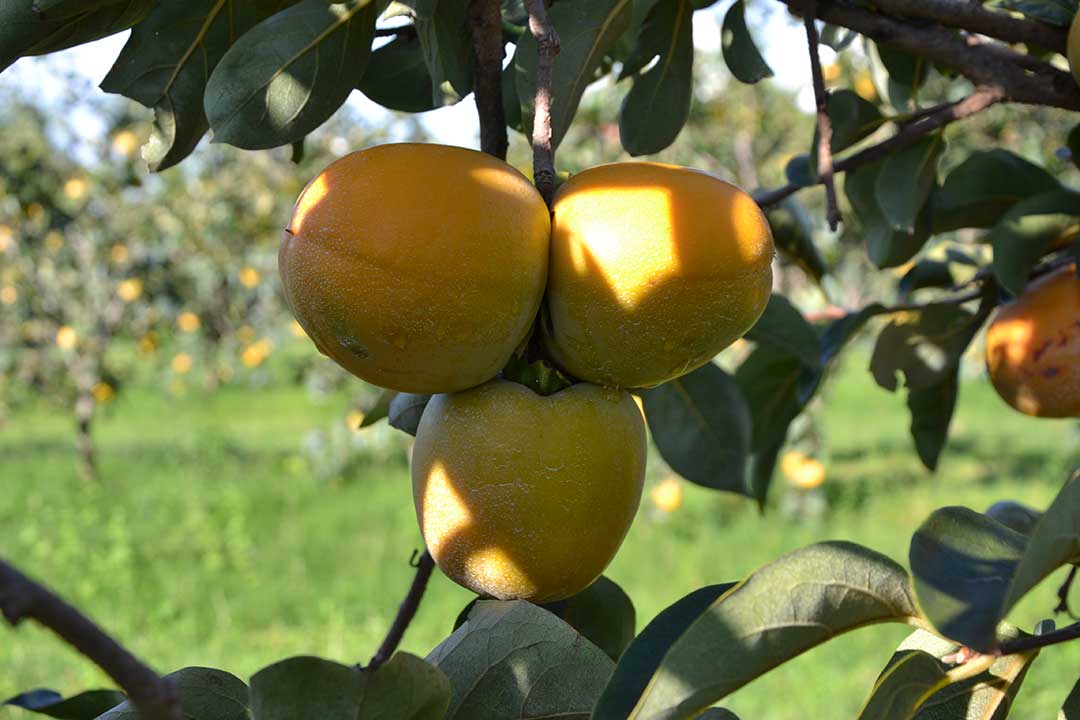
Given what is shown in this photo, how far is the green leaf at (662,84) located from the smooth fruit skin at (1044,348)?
534 mm

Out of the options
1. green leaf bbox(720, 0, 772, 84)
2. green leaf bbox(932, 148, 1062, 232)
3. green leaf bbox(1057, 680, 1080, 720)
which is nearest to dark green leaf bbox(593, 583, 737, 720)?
green leaf bbox(1057, 680, 1080, 720)

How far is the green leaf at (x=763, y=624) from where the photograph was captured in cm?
58

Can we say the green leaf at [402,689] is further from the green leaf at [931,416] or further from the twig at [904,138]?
the green leaf at [931,416]

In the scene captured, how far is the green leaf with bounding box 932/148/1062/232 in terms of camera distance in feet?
4.66

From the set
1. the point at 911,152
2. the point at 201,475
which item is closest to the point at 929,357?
the point at 911,152

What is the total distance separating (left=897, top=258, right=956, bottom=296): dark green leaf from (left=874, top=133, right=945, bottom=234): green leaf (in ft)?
1.09

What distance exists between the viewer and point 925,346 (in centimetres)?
154

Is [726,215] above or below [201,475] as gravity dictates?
above

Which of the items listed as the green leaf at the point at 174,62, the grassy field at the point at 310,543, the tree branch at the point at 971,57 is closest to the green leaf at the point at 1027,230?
the tree branch at the point at 971,57

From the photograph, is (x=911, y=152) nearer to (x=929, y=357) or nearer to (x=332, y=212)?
(x=929, y=357)

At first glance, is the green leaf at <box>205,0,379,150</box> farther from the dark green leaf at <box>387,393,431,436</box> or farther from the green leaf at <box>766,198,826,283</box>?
the green leaf at <box>766,198,826,283</box>

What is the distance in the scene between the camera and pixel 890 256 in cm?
145

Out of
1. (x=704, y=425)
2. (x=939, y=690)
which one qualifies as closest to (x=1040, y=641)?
(x=939, y=690)

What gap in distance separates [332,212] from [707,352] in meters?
0.26
